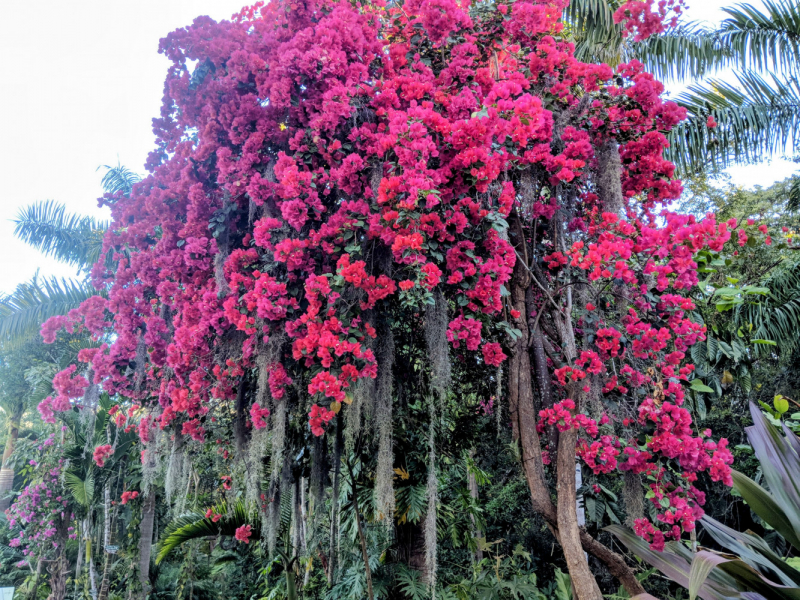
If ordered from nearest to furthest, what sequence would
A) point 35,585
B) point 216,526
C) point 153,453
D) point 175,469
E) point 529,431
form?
1. point 529,431
2. point 175,469
3. point 153,453
4. point 216,526
5. point 35,585

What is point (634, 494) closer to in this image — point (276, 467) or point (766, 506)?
point (766, 506)

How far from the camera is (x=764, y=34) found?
4.90m

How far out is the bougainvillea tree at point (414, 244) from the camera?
246 centimetres

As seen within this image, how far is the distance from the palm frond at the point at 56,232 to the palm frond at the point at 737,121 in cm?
760

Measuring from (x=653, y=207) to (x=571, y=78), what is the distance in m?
1.04

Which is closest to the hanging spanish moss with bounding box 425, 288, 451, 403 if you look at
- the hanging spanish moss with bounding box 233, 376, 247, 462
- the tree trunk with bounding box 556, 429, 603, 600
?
the tree trunk with bounding box 556, 429, 603, 600

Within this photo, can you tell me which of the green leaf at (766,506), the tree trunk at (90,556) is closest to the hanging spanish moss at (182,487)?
the green leaf at (766,506)

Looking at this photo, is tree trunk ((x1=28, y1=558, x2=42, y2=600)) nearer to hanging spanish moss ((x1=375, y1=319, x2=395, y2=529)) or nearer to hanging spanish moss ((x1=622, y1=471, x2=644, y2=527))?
hanging spanish moss ((x1=375, y1=319, x2=395, y2=529))

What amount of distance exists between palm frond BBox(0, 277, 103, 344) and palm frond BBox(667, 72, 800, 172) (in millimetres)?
8157

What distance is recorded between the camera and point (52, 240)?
687cm

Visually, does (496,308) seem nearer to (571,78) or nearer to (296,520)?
(571,78)

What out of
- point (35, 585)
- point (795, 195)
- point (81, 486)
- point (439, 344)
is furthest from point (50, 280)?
point (795, 195)

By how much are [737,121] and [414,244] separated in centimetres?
467

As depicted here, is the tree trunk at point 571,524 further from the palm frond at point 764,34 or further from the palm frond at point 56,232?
the palm frond at point 56,232
